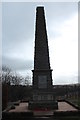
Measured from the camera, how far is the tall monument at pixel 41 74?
28.3 m

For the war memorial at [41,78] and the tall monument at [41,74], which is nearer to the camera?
the war memorial at [41,78]

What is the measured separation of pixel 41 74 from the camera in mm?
29422

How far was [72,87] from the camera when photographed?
70.2 m

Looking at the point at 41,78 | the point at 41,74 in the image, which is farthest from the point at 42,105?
the point at 41,74

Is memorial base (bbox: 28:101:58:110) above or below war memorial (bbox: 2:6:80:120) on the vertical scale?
below

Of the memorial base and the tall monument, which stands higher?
the tall monument

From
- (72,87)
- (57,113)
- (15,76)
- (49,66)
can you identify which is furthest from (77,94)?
(57,113)

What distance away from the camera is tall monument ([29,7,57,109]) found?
1115 inches

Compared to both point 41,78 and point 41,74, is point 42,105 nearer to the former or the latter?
point 41,78

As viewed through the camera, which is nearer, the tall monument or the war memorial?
the war memorial

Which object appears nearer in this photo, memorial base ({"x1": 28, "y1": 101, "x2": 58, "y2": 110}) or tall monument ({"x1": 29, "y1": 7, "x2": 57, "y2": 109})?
memorial base ({"x1": 28, "y1": 101, "x2": 58, "y2": 110})

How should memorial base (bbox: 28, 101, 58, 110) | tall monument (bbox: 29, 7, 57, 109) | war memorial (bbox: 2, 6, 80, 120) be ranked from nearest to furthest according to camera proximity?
memorial base (bbox: 28, 101, 58, 110), war memorial (bbox: 2, 6, 80, 120), tall monument (bbox: 29, 7, 57, 109)

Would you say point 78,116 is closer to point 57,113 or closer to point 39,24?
point 57,113

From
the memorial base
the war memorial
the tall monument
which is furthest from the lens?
the tall monument
